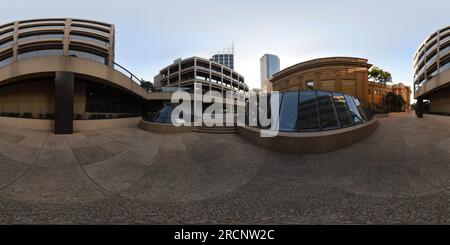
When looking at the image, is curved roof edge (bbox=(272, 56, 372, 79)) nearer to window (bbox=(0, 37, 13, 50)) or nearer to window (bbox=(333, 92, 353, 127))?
window (bbox=(333, 92, 353, 127))

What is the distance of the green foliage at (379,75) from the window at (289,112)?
42.3 meters

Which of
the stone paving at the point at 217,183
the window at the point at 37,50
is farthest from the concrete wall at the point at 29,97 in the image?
the window at the point at 37,50

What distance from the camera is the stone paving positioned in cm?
411

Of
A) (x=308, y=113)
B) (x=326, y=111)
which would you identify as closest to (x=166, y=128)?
(x=308, y=113)

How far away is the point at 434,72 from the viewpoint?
30047mm

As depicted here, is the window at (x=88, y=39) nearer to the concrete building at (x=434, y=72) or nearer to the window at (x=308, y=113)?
the window at (x=308, y=113)

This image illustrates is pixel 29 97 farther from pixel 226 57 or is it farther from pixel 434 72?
pixel 226 57

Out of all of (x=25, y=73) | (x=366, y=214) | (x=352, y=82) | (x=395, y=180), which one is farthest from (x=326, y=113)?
(x=352, y=82)

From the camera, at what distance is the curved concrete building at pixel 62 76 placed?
1180 cm

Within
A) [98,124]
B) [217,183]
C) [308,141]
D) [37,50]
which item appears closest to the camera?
[217,183]

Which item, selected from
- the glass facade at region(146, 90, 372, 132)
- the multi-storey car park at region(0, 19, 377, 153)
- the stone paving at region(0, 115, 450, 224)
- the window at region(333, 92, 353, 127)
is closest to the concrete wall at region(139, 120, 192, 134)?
the multi-storey car park at region(0, 19, 377, 153)

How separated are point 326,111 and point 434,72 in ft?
107

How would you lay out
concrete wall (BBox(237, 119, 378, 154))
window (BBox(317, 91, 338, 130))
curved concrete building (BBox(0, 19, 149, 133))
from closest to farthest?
concrete wall (BBox(237, 119, 378, 154)) → window (BBox(317, 91, 338, 130)) → curved concrete building (BBox(0, 19, 149, 133))

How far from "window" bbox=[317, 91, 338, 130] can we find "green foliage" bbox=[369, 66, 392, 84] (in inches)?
1605
